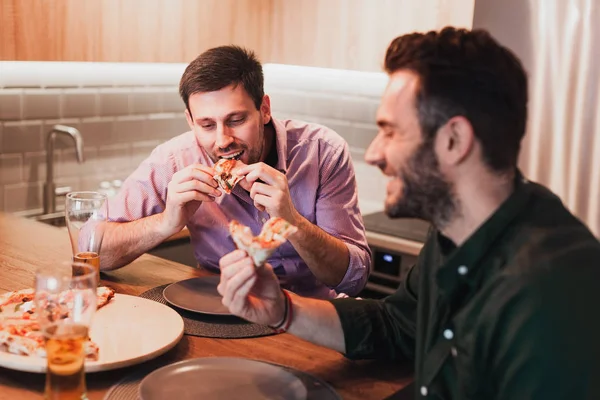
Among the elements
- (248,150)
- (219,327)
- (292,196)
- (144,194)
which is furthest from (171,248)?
(219,327)

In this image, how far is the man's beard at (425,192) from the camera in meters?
1.46

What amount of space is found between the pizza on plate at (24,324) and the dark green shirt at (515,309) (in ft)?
2.23

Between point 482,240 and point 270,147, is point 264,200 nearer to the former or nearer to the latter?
point 270,147

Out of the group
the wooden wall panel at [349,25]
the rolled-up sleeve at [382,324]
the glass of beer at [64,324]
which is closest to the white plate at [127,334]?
the glass of beer at [64,324]

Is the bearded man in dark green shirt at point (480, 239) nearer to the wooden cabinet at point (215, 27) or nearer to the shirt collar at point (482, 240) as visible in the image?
the shirt collar at point (482, 240)

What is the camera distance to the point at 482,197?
4.76ft

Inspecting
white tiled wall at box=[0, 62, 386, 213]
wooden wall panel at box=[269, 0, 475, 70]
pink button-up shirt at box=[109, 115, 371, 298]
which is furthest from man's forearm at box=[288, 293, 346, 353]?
white tiled wall at box=[0, 62, 386, 213]

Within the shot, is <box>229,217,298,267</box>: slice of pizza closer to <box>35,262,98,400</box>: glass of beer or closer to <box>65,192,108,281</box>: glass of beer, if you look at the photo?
<box>35,262,98,400</box>: glass of beer

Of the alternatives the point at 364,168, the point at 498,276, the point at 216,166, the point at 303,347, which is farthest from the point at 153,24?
the point at 498,276

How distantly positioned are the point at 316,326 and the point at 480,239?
0.45m

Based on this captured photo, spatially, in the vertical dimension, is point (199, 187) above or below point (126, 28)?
below

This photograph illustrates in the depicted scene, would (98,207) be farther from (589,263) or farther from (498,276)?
(589,263)

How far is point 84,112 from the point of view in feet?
12.5

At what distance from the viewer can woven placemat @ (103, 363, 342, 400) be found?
148 centimetres
